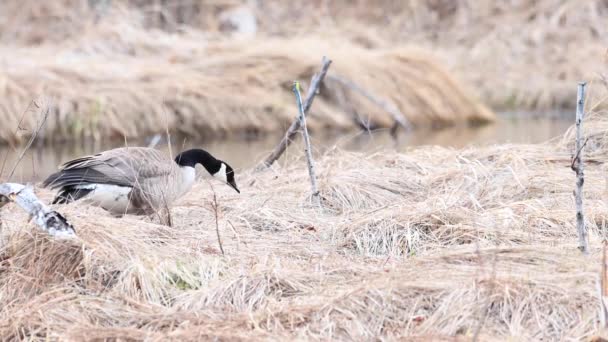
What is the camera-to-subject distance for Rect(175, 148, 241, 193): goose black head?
258 inches

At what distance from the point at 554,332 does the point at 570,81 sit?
1388 centimetres

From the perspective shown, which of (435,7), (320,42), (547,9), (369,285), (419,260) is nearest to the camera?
(369,285)

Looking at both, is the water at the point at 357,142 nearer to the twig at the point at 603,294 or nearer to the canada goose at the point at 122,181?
the canada goose at the point at 122,181

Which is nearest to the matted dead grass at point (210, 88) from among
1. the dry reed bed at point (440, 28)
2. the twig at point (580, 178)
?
the dry reed bed at point (440, 28)

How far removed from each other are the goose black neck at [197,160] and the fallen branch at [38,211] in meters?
1.76

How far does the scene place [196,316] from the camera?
427 cm

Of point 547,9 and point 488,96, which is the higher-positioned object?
point 547,9

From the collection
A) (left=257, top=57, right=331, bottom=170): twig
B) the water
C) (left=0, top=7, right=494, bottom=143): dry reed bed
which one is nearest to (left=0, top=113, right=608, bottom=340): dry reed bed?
(left=257, top=57, right=331, bottom=170): twig

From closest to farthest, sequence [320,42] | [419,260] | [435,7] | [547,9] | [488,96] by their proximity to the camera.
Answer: [419,260]
[320,42]
[488,96]
[547,9]
[435,7]

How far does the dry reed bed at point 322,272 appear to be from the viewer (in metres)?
4.14

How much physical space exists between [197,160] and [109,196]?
2.77ft

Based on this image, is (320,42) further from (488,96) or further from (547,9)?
(547,9)

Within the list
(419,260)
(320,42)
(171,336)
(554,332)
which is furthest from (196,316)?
(320,42)

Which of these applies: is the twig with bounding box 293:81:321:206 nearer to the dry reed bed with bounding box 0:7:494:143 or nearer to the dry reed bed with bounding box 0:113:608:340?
the dry reed bed with bounding box 0:113:608:340
